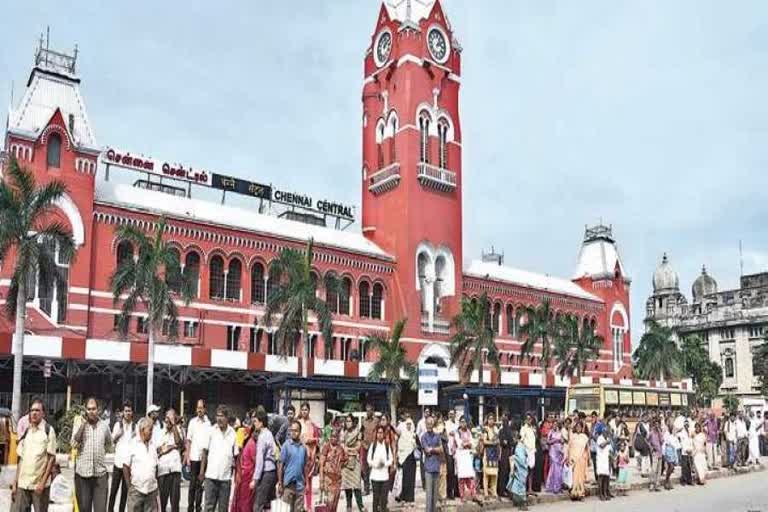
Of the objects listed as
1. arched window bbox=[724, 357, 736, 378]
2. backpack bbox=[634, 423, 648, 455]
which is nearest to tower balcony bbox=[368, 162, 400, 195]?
backpack bbox=[634, 423, 648, 455]

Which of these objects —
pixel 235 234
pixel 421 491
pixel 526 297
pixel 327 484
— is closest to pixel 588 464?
pixel 421 491

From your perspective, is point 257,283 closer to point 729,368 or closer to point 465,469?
point 465,469

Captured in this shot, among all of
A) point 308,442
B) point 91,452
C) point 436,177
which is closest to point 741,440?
point 308,442

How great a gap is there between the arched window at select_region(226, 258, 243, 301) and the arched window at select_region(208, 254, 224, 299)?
473 millimetres

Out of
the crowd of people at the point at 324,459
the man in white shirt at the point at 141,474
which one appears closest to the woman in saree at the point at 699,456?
the crowd of people at the point at 324,459

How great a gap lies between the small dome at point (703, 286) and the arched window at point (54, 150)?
87.7 meters

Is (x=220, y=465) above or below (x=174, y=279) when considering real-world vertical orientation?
below

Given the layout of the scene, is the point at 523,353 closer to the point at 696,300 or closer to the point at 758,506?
the point at 758,506

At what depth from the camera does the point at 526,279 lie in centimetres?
6219

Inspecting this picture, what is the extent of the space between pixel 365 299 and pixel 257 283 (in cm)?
711

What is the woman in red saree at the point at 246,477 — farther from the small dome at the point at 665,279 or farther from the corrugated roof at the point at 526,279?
the small dome at the point at 665,279

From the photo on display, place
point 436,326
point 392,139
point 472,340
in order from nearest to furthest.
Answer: point 472,340, point 436,326, point 392,139

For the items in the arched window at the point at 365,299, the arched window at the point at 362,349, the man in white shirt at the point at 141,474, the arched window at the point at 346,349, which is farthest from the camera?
the arched window at the point at 365,299

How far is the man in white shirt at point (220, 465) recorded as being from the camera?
12.3m
